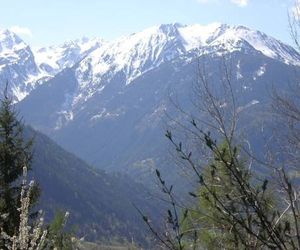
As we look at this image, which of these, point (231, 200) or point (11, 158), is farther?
point (11, 158)

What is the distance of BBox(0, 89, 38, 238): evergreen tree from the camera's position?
19.1 metres

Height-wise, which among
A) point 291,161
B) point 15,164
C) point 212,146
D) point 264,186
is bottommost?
point 15,164

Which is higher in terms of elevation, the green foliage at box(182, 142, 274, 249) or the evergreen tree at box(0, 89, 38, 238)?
the green foliage at box(182, 142, 274, 249)

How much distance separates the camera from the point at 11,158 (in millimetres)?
19875

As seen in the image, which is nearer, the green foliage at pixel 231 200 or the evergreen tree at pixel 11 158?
the green foliage at pixel 231 200

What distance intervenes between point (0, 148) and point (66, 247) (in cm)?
430

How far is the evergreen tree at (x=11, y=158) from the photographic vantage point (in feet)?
62.6

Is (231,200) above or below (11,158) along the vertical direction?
above

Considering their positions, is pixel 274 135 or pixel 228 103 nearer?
pixel 228 103

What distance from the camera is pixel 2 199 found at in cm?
1906

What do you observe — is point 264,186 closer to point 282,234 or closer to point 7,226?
point 282,234

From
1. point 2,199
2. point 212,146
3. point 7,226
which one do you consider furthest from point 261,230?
point 2,199

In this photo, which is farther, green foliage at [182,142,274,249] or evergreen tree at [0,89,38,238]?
evergreen tree at [0,89,38,238]

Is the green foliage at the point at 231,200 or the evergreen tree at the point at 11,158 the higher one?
the green foliage at the point at 231,200
